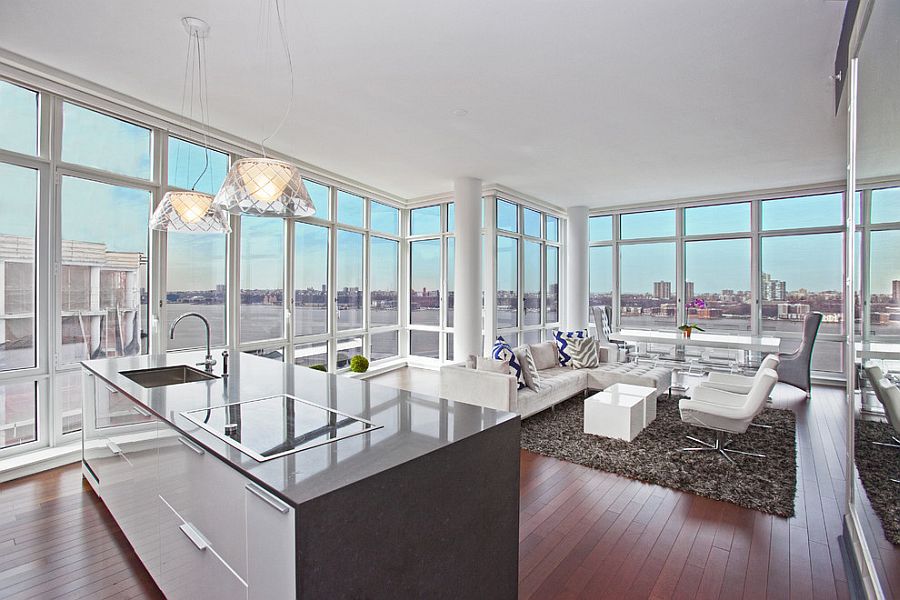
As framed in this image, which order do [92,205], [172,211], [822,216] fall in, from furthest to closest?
[822,216] < [92,205] < [172,211]

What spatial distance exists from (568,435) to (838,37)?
3531mm

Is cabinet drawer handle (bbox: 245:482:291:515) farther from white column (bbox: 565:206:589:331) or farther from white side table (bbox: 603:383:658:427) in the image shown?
white column (bbox: 565:206:589:331)

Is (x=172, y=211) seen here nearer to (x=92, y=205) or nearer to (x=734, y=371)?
(x=92, y=205)

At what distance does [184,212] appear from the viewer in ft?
8.81

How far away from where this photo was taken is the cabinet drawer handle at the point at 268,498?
1.08m

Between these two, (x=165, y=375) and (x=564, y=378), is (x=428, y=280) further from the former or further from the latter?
(x=165, y=375)

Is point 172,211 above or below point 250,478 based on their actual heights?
above

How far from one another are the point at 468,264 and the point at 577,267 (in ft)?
10.1

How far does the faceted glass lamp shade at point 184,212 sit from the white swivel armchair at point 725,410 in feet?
12.5

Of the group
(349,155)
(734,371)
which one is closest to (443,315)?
(349,155)

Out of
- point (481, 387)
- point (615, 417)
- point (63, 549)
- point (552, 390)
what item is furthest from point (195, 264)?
point (615, 417)

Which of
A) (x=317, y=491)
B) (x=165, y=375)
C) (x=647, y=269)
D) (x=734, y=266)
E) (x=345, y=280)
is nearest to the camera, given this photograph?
(x=317, y=491)

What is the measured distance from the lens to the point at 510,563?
175 cm

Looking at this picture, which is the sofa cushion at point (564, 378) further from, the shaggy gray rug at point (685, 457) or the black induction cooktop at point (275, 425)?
the black induction cooktop at point (275, 425)
